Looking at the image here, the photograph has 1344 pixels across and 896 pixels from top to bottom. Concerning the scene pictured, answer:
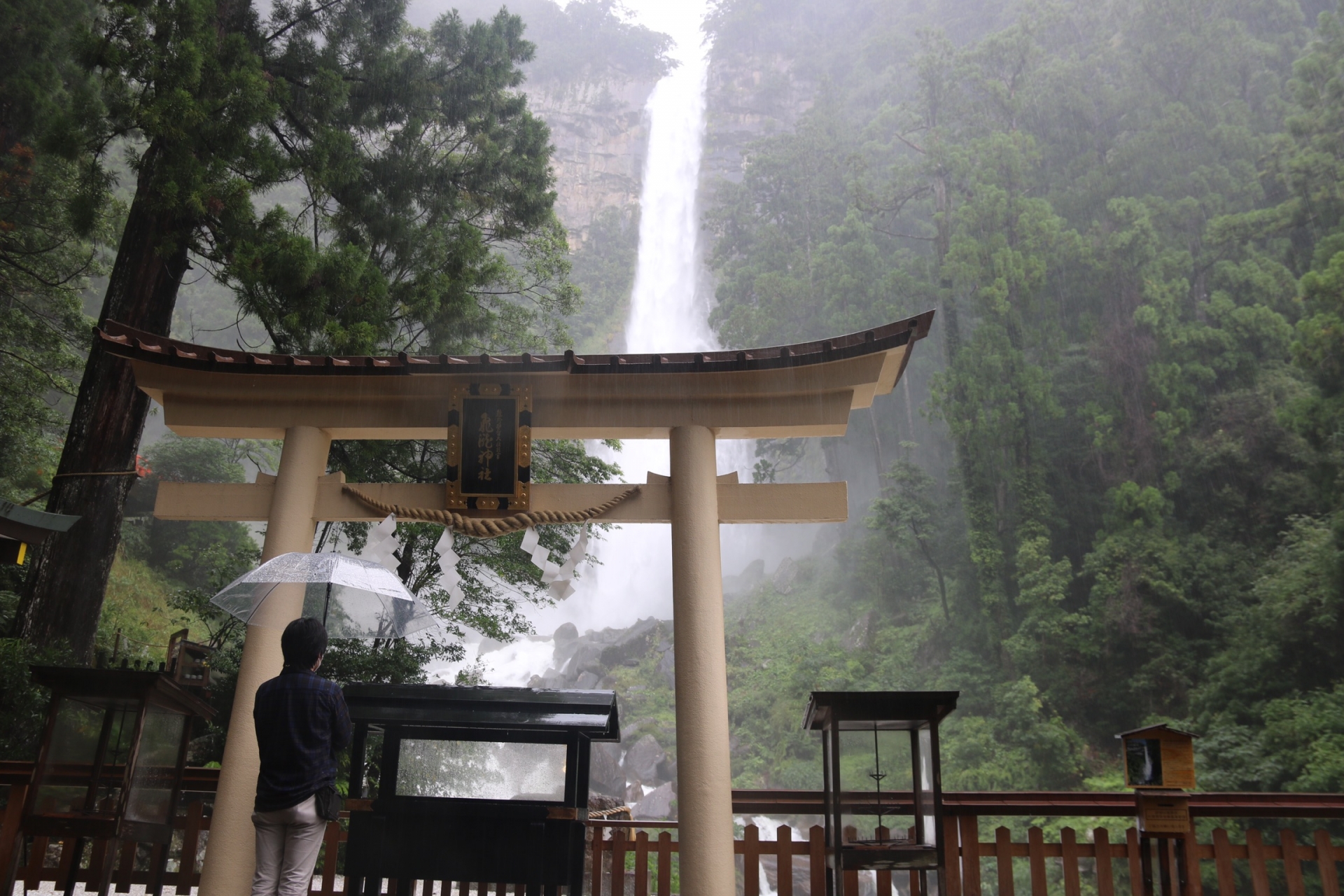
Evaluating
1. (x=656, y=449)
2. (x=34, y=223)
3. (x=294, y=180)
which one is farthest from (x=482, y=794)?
(x=656, y=449)

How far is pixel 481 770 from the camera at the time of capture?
164 inches

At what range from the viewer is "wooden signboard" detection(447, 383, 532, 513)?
5.11 metres

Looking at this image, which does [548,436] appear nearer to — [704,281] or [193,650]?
[193,650]

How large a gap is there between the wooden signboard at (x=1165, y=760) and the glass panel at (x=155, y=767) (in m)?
4.87

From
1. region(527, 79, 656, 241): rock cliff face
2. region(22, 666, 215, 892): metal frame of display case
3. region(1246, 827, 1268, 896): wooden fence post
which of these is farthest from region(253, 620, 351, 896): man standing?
region(527, 79, 656, 241): rock cliff face

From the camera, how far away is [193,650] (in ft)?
21.1

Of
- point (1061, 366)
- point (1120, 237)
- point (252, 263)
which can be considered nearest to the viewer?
point (252, 263)

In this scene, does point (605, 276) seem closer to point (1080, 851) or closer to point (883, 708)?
point (883, 708)

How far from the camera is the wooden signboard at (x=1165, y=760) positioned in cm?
389

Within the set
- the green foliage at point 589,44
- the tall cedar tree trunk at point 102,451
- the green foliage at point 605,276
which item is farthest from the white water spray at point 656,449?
the tall cedar tree trunk at point 102,451

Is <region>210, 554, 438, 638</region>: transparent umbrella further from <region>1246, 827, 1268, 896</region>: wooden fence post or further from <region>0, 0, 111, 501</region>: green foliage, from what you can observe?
<region>0, 0, 111, 501</region>: green foliage

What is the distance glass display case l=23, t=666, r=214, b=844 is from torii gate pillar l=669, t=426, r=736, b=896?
275 centimetres

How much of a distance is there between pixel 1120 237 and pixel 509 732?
1891 centimetres

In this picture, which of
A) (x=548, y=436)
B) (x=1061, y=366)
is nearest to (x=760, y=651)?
(x=1061, y=366)
